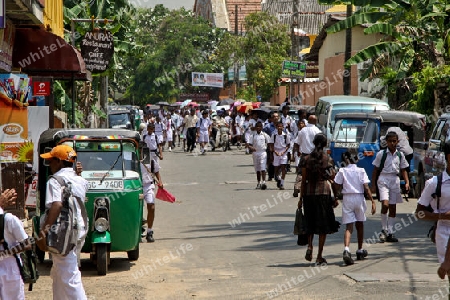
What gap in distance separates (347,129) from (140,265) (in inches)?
451

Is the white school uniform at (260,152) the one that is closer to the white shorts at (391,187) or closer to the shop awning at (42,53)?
the shop awning at (42,53)

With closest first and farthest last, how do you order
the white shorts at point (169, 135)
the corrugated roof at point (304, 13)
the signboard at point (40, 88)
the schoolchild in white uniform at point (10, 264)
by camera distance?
the schoolchild in white uniform at point (10, 264), the signboard at point (40, 88), the white shorts at point (169, 135), the corrugated roof at point (304, 13)

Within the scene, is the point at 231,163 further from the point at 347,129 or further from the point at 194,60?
the point at 194,60

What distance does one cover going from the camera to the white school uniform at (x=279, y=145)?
935 inches

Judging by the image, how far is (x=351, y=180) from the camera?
1282 centimetres

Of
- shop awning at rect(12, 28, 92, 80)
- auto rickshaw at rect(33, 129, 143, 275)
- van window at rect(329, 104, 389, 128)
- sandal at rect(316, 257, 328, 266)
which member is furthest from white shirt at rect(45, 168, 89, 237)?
van window at rect(329, 104, 389, 128)

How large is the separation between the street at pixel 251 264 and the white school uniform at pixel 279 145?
3.35 m

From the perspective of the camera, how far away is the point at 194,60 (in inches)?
3100

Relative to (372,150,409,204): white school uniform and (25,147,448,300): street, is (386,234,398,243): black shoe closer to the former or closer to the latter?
(25,147,448,300): street

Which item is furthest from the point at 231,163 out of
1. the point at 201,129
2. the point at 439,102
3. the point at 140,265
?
the point at 140,265

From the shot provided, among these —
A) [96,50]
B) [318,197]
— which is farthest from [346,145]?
[318,197]

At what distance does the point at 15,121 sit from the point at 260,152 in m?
8.64

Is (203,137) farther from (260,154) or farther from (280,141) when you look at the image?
(260,154)

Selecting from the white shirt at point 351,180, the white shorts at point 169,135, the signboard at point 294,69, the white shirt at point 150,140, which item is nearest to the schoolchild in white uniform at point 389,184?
the white shirt at point 351,180
